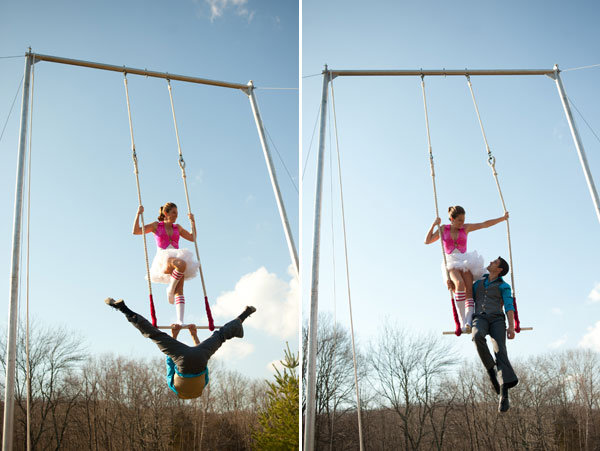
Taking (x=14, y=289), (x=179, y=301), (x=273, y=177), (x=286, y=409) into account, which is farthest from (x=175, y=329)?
(x=286, y=409)

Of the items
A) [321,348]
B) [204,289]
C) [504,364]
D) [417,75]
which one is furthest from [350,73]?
[321,348]

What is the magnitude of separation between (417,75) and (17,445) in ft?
75.1

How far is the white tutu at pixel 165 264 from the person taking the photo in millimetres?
5480

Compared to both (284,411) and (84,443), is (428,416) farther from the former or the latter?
(84,443)

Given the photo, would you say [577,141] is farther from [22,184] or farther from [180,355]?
[22,184]

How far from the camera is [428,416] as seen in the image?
25031 mm

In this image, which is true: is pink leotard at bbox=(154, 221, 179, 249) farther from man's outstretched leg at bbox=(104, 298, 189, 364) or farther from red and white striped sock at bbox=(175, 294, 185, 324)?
man's outstretched leg at bbox=(104, 298, 189, 364)

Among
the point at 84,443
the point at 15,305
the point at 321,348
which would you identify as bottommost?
the point at 84,443

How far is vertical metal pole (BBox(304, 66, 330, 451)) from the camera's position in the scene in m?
5.07

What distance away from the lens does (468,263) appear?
17.6 feet

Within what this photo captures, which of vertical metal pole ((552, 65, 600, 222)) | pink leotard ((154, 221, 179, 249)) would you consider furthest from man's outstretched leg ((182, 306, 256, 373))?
vertical metal pole ((552, 65, 600, 222))

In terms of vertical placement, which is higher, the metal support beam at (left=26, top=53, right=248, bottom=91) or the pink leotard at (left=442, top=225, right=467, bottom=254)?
the metal support beam at (left=26, top=53, right=248, bottom=91)

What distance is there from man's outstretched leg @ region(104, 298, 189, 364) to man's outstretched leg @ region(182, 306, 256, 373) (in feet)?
0.36

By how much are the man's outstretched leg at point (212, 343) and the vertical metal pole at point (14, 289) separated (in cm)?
165
